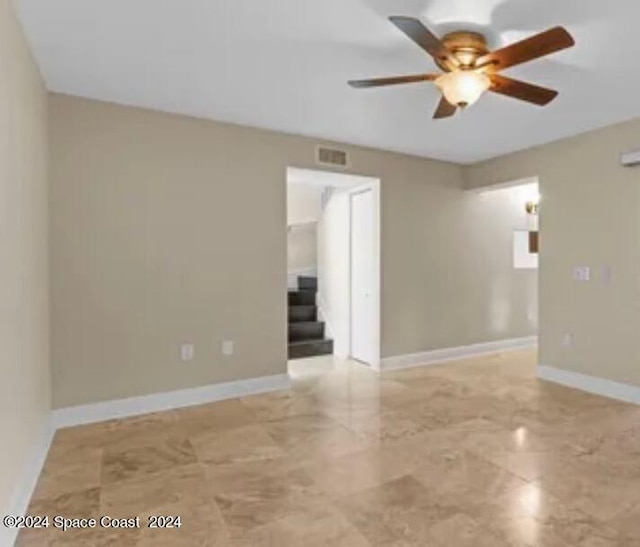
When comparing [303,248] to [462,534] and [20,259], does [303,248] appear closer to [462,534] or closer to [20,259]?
[20,259]

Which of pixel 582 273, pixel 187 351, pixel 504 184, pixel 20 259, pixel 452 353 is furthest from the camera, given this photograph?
pixel 452 353

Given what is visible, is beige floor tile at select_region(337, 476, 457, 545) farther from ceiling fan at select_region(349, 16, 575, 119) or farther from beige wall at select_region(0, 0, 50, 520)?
ceiling fan at select_region(349, 16, 575, 119)

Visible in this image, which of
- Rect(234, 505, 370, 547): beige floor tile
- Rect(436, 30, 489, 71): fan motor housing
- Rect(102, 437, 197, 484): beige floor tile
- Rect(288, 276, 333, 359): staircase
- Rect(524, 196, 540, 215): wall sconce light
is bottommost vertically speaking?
Rect(234, 505, 370, 547): beige floor tile

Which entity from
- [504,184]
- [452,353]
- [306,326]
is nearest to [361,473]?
[452,353]

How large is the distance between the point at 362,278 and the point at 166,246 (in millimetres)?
2538

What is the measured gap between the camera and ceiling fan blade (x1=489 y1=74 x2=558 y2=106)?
2502 mm

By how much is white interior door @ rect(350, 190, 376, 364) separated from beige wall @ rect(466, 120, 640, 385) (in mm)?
1851

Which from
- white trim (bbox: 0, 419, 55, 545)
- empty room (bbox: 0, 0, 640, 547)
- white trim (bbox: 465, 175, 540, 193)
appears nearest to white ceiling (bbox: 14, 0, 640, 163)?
empty room (bbox: 0, 0, 640, 547)

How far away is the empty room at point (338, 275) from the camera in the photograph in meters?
2.20

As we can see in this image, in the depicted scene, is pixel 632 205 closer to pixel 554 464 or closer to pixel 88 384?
pixel 554 464

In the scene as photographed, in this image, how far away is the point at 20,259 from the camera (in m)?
2.31

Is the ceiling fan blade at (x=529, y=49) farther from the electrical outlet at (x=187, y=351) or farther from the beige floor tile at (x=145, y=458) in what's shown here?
the electrical outlet at (x=187, y=351)

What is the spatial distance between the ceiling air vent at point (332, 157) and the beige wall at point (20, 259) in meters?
2.48

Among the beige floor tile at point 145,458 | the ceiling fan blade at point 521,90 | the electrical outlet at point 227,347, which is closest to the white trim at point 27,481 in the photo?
the beige floor tile at point 145,458
